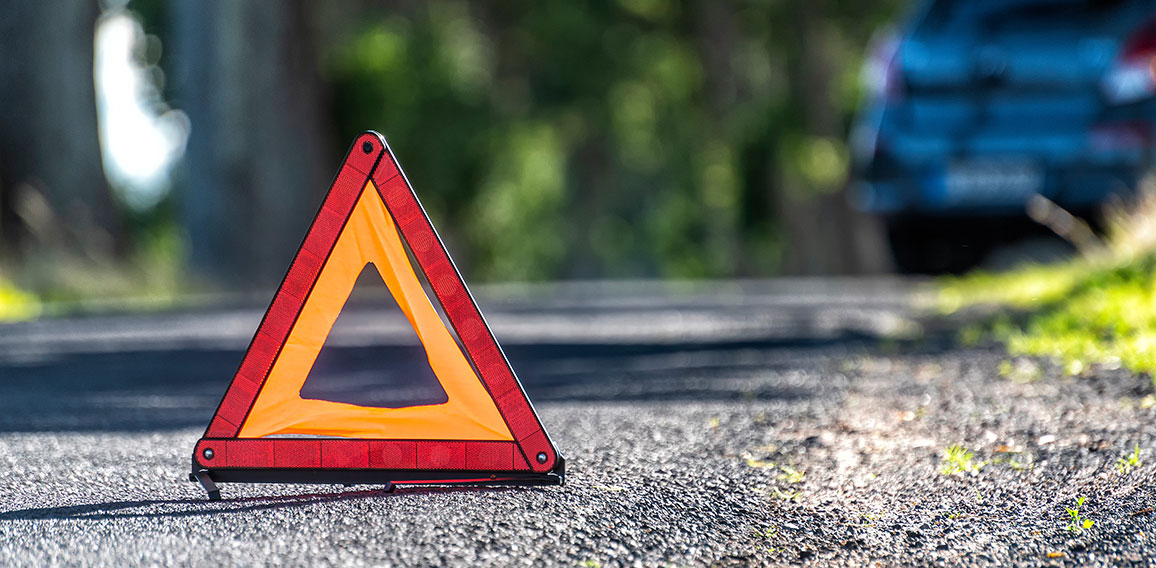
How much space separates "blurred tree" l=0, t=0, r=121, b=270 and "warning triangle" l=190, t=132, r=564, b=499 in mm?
11695

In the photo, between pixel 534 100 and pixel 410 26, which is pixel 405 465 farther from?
pixel 534 100

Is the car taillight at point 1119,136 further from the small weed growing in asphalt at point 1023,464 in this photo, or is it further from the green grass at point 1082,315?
the small weed growing in asphalt at point 1023,464

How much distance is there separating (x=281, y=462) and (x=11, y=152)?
12694 millimetres

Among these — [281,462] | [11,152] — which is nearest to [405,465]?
[281,462]

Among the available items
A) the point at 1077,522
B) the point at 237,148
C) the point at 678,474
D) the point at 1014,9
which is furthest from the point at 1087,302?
the point at 237,148

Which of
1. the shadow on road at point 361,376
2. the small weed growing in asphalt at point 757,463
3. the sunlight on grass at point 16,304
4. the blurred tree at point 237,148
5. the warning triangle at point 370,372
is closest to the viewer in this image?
the small weed growing in asphalt at point 757,463

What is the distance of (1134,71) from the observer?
8.10 meters

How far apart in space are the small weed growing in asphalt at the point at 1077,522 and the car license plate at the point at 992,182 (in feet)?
17.7

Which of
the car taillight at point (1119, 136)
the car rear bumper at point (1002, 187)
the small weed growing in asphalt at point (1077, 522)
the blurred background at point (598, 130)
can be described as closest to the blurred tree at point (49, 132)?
the blurred background at point (598, 130)

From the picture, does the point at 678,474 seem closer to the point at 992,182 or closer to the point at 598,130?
the point at 992,182

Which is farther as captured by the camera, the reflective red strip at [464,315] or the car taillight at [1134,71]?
the car taillight at [1134,71]

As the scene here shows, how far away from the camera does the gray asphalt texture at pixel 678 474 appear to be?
129 inches

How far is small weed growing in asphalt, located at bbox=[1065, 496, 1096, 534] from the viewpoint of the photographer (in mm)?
3422

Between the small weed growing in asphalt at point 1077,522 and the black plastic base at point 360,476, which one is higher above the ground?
the black plastic base at point 360,476
